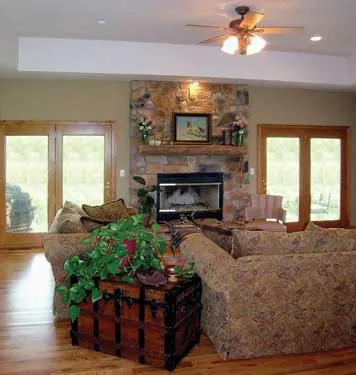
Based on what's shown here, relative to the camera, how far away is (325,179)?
8656 millimetres

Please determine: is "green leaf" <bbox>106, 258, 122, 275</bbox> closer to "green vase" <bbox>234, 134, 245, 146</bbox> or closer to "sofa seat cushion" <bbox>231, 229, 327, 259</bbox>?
"sofa seat cushion" <bbox>231, 229, 327, 259</bbox>

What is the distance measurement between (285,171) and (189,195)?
195 centimetres

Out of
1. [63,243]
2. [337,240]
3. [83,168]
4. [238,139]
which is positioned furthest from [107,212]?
[238,139]

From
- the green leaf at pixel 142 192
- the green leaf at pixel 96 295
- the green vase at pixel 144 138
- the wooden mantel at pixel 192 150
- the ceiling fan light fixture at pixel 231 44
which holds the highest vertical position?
the ceiling fan light fixture at pixel 231 44

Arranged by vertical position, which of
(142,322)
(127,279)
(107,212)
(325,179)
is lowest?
(142,322)

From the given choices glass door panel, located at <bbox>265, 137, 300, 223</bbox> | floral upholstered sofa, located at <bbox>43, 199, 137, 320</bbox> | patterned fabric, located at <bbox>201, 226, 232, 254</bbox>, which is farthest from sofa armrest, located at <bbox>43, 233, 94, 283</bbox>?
glass door panel, located at <bbox>265, 137, 300, 223</bbox>

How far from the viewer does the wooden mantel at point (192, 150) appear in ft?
24.0

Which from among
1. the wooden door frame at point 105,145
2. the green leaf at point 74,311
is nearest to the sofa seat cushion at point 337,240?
the green leaf at point 74,311

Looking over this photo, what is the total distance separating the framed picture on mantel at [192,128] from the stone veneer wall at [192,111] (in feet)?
0.29

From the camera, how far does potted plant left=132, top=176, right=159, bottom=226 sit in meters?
7.34

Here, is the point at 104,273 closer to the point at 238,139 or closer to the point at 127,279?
the point at 127,279

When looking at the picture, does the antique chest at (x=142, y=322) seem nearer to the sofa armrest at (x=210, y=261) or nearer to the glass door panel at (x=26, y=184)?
the sofa armrest at (x=210, y=261)

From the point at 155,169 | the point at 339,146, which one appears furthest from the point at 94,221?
the point at 339,146

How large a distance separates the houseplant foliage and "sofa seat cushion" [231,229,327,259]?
0.66 metres
